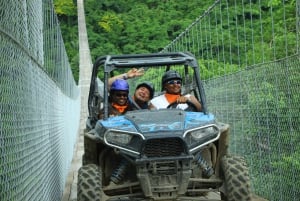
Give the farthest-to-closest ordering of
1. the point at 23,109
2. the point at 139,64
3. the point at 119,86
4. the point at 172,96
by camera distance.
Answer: the point at 172,96, the point at 119,86, the point at 139,64, the point at 23,109

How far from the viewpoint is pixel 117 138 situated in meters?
5.55

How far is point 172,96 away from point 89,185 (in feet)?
5.22

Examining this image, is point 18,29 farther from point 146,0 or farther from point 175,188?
point 146,0

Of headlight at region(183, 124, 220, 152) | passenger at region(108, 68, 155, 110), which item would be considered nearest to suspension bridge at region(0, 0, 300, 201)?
passenger at region(108, 68, 155, 110)

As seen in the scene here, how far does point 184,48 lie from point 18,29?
11004mm

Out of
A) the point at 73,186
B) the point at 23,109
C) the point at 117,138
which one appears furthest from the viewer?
the point at 73,186

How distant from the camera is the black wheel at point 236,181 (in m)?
5.68

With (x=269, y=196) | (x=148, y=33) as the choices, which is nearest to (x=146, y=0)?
(x=148, y=33)

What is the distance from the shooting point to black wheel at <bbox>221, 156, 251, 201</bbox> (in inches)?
223

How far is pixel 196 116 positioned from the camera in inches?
233

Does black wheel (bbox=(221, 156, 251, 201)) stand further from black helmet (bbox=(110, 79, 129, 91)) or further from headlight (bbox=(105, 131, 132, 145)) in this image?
black helmet (bbox=(110, 79, 129, 91))

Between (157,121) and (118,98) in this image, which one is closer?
(157,121)

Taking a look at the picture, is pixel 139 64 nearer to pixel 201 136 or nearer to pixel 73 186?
pixel 201 136

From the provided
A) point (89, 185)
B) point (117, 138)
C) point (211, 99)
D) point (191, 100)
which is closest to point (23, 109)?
point (117, 138)
